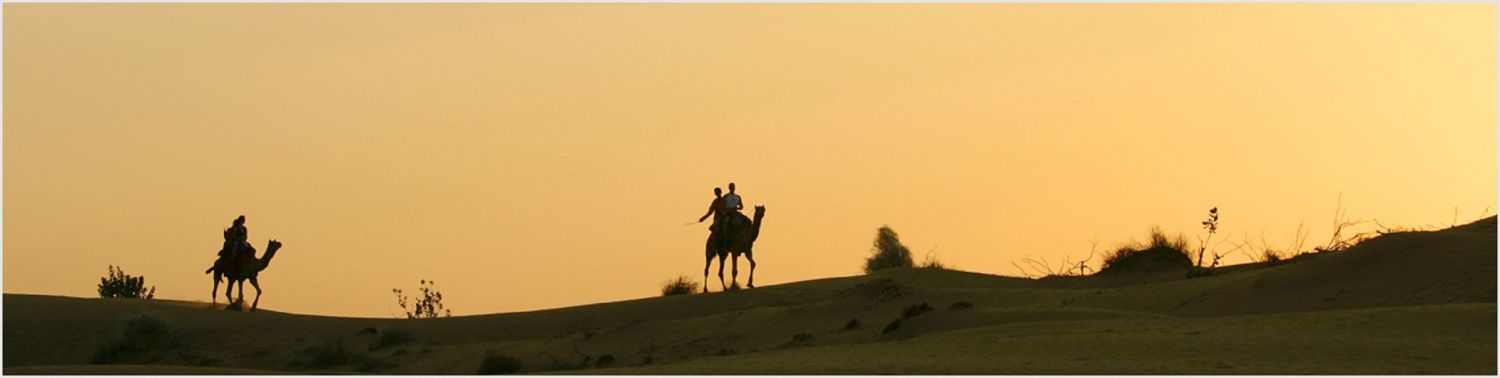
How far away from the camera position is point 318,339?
128 ft

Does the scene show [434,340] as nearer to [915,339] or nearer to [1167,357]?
[915,339]

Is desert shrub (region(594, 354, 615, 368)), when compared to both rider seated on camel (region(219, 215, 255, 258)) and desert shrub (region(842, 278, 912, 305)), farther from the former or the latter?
rider seated on camel (region(219, 215, 255, 258))

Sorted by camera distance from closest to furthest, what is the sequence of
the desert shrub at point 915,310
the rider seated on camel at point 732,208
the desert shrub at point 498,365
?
the desert shrub at point 915,310 → the desert shrub at point 498,365 → the rider seated on camel at point 732,208

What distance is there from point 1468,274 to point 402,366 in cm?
1443

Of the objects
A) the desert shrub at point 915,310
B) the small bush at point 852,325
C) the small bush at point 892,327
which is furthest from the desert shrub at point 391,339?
the small bush at point 892,327

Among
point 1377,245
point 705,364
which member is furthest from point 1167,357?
point 1377,245

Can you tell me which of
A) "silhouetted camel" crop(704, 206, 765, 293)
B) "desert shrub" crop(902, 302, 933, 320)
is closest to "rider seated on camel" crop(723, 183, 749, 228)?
"silhouetted camel" crop(704, 206, 765, 293)

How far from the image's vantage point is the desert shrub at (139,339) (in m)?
37.5

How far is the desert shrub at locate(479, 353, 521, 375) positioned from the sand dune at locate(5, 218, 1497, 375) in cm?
20

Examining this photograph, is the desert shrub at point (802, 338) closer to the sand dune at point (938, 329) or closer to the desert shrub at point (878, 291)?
the sand dune at point (938, 329)

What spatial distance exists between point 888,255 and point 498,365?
79.8 ft

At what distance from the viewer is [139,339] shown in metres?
37.9

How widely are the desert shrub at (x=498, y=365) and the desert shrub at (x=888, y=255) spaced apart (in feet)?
71.2

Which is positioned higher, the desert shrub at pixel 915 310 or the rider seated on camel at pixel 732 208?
the rider seated on camel at pixel 732 208
